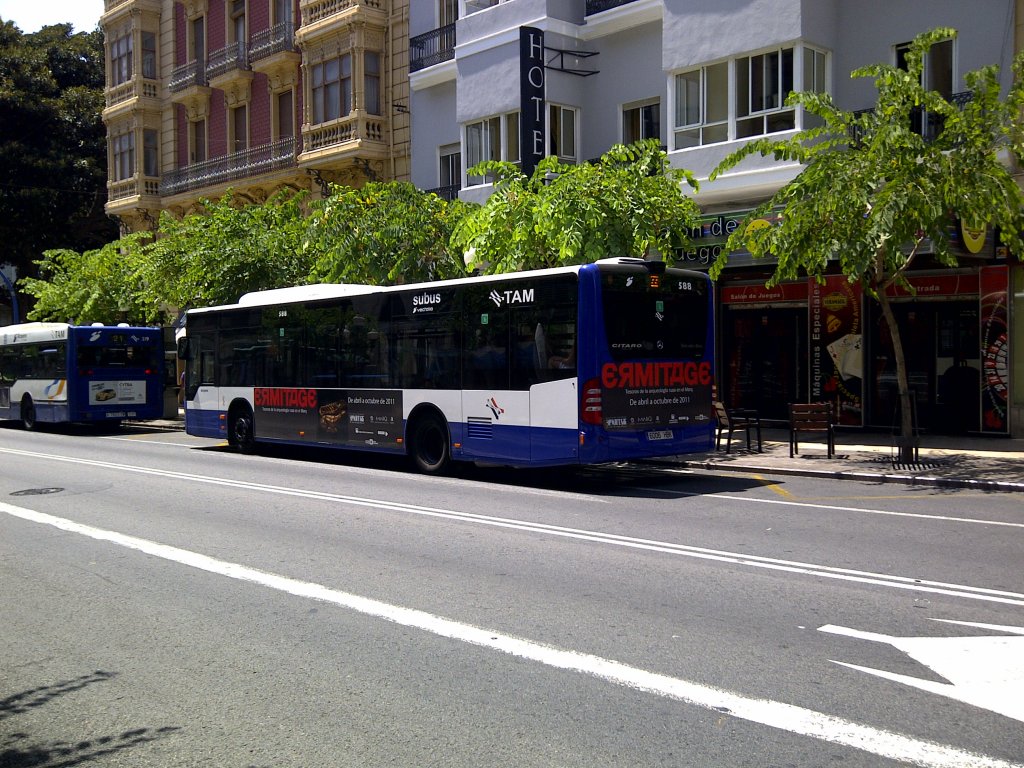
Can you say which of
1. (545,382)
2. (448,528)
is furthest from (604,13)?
(448,528)

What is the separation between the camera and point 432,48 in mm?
29203

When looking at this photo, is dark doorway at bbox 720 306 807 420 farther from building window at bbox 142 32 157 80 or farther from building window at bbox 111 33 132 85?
building window at bbox 111 33 132 85

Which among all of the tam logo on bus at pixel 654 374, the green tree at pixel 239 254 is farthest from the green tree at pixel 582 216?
the green tree at pixel 239 254

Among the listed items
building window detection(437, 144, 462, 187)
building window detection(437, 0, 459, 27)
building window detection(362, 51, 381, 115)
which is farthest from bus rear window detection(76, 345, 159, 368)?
building window detection(437, 0, 459, 27)

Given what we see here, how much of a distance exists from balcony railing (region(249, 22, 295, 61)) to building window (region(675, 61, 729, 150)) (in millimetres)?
16296

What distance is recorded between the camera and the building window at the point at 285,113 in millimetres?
34062

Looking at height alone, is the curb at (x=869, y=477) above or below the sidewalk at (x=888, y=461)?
below

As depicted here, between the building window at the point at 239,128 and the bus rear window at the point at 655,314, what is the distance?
25.5 metres

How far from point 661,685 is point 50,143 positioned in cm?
4786

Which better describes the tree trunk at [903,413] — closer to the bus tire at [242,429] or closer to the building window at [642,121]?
the building window at [642,121]

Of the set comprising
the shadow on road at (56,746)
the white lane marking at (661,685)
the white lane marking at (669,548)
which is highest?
the white lane marking at (669,548)

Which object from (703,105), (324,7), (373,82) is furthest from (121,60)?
(703,105)

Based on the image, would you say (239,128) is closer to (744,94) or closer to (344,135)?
(344,135)

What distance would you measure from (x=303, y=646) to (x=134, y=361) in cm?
2317
